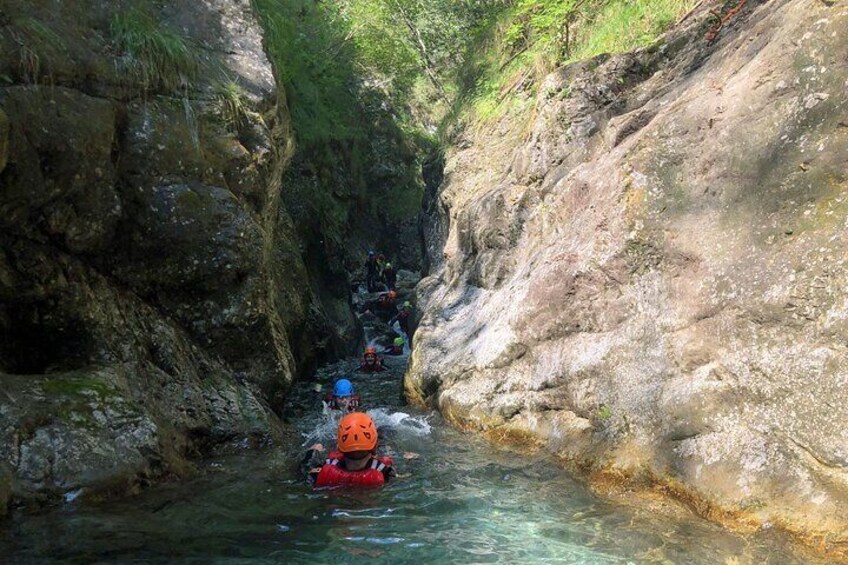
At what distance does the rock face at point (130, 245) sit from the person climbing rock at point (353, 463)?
121 centimetres

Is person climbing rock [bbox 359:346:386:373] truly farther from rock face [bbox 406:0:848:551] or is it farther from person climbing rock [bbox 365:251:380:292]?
person climbing rock [bbox 365:251:380:292]

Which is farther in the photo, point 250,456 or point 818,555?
point 250,456

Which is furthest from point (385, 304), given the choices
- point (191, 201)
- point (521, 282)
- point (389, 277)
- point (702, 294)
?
point (702, 294)

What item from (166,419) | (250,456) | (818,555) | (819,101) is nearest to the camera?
(818,555)

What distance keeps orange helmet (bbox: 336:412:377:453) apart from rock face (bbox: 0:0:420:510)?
1.44 m

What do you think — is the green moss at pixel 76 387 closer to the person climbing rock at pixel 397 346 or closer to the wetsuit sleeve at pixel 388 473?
the wetsuit sleeve at pixel 388 473

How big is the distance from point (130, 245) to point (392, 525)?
13.2 feet

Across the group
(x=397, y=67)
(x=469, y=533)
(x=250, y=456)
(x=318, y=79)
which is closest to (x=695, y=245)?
(x=469, y=533)

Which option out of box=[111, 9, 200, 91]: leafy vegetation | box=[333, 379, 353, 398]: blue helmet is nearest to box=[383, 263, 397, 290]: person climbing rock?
box=[333, 379, 353, 398]: blue helmet

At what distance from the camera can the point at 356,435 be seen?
18.5ft

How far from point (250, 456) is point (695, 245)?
4697mm

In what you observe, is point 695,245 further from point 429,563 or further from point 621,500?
point 429,563

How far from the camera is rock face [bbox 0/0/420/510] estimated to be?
5.00 m

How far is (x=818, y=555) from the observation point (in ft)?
12.3
